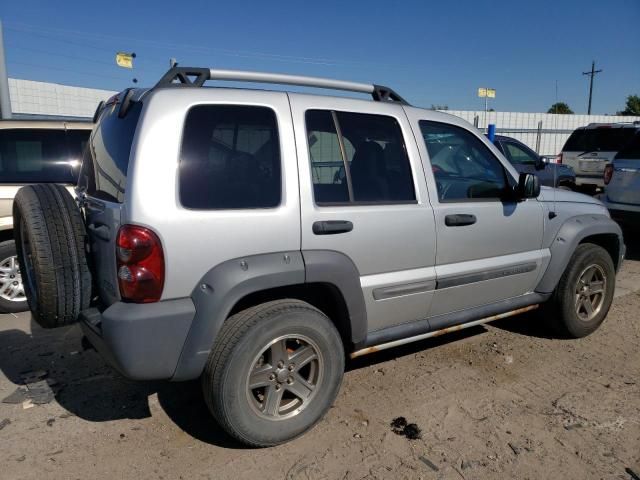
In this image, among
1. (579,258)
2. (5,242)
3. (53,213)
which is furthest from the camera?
(5,242)

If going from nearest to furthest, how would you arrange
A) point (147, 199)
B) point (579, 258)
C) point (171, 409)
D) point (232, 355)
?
point (147, 199) < point (232, 355) < point (171, 409) < point (579, 258)

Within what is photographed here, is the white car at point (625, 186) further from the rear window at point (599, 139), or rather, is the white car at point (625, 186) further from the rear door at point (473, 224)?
the rear door at point (473, 224)

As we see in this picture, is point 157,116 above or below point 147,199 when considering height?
above

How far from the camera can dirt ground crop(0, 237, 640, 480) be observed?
2578 mm

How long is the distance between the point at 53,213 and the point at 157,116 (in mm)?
829

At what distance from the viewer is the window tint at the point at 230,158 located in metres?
2.43

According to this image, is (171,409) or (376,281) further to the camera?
(171,409)

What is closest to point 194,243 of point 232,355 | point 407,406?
point 232,355

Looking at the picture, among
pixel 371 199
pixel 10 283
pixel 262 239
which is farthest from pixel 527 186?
pixel 10 283

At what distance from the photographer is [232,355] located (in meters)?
2.47

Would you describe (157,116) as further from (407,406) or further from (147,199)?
(407,406)

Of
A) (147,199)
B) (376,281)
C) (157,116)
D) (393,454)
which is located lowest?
(393,454)

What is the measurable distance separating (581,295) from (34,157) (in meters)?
5.24

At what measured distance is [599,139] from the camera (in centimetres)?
1136
